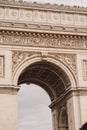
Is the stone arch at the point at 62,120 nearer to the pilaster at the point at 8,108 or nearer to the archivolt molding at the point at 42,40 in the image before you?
the archivolt molding at the point at 42,40

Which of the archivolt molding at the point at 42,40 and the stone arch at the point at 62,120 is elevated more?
the archivolt molding at the point at 42,40

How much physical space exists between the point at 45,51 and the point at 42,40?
766 mm

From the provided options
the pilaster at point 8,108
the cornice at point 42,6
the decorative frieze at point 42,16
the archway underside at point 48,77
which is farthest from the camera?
the archway underside at point 48,77

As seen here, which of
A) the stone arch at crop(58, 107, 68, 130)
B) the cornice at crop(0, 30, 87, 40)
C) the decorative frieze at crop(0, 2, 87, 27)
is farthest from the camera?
the stone arch at crop(58, 107, 68, 130)

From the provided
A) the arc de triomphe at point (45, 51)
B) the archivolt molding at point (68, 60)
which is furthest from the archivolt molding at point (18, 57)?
the archivolt molding at point (68, 60)

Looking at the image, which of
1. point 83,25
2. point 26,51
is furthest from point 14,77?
point 83,25

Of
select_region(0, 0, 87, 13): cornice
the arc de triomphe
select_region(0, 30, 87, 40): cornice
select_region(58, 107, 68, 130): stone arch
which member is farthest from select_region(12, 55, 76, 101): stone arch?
select_region(0, 0, 87, 13): cornice

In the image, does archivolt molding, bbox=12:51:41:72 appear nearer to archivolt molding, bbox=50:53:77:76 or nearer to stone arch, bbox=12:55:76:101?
stone arch, bbox=12:55:76:101

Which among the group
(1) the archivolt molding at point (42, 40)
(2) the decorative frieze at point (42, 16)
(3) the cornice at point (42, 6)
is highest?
(3) the cornice at point (42, 6)

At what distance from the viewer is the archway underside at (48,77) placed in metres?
17.3

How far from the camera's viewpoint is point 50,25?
16891mm

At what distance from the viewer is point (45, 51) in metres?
16.5

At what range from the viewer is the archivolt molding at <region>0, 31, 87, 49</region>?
52.2 feet

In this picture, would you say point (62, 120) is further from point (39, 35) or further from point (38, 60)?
point (39, 35)
